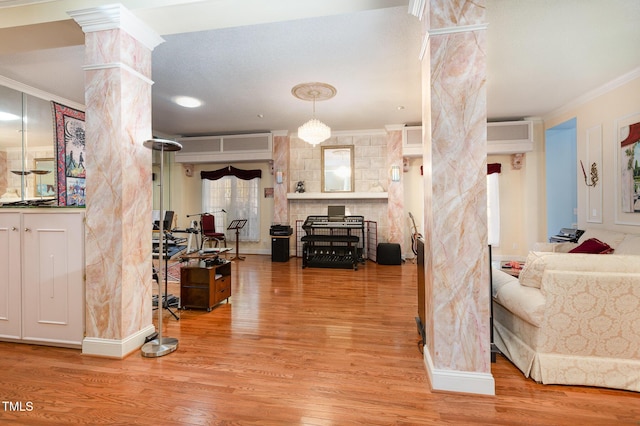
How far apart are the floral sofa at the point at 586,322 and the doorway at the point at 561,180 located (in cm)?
484

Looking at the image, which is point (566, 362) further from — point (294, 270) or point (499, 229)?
point (499, 229)

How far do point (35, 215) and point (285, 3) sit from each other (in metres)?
2.77

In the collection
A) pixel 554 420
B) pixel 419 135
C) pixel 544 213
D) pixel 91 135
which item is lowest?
pixel 554 420

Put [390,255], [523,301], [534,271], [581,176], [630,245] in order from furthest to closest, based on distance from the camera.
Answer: [390,255] < [581,176] < [630,245] < [534,271] < [523,301]

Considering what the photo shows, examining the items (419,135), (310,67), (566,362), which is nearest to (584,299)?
(566,362)

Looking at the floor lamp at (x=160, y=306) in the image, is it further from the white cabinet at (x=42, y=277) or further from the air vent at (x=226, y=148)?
the air vent at (x=226, y=148)

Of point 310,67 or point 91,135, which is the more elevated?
point 310,67

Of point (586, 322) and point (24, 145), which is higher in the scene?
point (24, 145)

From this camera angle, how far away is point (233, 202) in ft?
24.8

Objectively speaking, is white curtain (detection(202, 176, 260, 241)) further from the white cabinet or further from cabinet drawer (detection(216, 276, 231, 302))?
the white cabinet

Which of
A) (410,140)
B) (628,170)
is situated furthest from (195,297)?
(628,170)

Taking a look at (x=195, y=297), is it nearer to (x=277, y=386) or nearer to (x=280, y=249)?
(x=277, y=386)

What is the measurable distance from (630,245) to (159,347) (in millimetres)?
5185

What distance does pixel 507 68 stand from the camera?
383 centimetres
